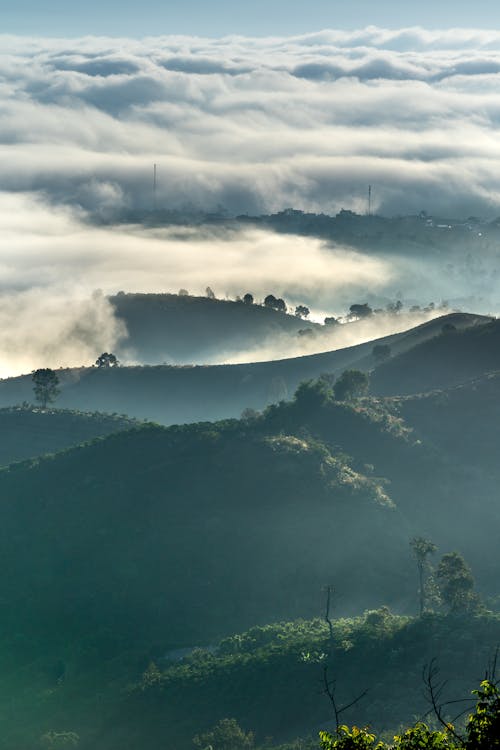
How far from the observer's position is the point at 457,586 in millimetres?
→ 139500

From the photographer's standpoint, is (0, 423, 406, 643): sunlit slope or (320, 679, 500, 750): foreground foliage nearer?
(320, 679, 500, 750): foreground foliage

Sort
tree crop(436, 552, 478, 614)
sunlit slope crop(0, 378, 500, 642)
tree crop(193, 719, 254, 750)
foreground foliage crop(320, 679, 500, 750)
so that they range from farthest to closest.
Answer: sunlit slope crop(0, 378, 500, 642) < tree crop(436, 552, 478, 614) < tree crop(193, 719, 254, 750) < foreground foliage crop(320, 679, 500, 750)

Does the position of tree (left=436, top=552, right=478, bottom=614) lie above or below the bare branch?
below

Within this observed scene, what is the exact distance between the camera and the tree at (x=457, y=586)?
139 metres

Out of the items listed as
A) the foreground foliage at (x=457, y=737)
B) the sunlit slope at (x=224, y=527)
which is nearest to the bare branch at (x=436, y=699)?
the foreground foliage at (x=457, y=737)

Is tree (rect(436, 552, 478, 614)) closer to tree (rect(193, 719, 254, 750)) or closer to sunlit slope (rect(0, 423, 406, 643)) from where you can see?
sunlit slope (rect(0, 423, 406, 643))

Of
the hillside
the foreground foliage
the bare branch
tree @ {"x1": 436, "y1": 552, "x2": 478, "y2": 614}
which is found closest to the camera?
the foreground foliage

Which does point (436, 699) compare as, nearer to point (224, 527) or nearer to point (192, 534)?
point (224, 527)

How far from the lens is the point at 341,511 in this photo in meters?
176

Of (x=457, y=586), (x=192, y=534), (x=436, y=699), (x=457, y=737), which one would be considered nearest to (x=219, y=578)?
(x=192, y=534)

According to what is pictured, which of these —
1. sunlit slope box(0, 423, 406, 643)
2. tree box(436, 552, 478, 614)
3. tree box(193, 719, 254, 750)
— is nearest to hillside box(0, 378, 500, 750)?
sunlit slope box(0, 423, 406, 643)

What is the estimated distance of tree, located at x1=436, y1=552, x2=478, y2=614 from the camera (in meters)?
139

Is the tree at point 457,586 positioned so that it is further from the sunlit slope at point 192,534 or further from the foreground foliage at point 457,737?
the foreground foliage at point 457,737

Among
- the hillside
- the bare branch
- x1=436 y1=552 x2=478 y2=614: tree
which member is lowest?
the hillside
